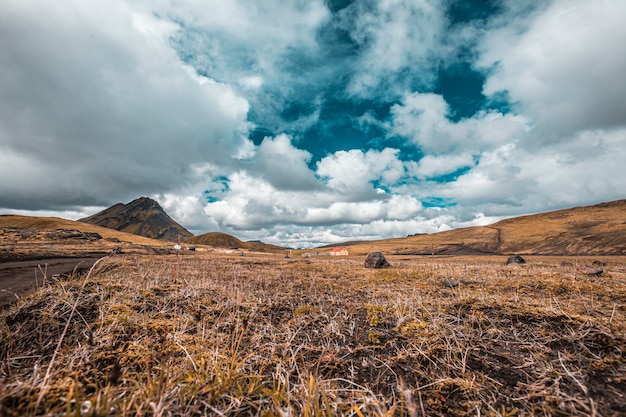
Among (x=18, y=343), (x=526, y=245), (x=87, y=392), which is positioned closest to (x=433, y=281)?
(x=87, y=392)

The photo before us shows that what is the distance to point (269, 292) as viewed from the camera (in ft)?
30.8

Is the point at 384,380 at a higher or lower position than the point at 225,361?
lower

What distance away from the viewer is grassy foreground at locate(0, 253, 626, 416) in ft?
8.82

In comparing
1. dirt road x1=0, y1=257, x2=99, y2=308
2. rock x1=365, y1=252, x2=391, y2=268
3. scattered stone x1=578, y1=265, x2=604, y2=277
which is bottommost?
dirt road x1=0, y1=257, x2=99, y2=308

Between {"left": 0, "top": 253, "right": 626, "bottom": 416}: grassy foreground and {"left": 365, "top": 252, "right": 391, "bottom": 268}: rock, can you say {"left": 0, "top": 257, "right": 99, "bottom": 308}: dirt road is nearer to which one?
{"left": 0, "top": 253, "right": 626, "bottom": 416}: grassy foreground

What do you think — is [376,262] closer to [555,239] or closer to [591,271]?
[591,271]

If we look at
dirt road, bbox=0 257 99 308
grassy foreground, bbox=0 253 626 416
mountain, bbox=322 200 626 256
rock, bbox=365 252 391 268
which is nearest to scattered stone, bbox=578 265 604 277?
grassy foreground, bbox=0 253 626 416

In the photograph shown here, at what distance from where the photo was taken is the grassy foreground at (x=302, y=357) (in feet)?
8.82

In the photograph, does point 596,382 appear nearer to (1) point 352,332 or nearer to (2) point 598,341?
(2) point 598,341

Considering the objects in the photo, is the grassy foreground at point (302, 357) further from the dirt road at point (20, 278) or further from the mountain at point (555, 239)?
the mountain at point (555, 239)

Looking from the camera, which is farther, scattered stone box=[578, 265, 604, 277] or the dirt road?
scattered stone box=[578, 265, 604, 277]

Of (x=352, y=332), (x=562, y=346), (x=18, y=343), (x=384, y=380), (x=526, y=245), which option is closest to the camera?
(x=384, y=380)

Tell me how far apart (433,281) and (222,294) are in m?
9.18

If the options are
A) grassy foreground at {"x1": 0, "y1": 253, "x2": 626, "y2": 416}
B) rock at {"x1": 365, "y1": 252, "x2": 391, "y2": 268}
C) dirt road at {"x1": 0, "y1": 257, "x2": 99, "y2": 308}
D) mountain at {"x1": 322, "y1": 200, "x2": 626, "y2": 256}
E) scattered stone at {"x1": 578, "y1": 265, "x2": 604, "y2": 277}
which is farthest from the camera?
mountain at {"x1": 322, "y1": 200, "x2": 626, "y2": 256}
